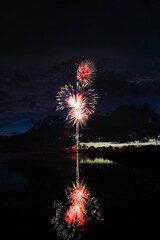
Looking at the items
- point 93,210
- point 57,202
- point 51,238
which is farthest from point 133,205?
point 51,238

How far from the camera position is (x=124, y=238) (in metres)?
15.6

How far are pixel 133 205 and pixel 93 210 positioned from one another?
3.82 metres

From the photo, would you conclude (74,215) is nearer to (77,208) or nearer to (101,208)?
(77,208)

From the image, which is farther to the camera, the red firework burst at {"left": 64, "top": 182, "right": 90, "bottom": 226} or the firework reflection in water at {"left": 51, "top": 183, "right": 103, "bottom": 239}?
the red firework burst at {"left": 64, "top": 182, "right": 90, "bottom": 226}

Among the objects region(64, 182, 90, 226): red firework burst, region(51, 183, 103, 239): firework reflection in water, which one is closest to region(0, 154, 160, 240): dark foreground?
region(51, 183, 103, 239): firework reflection in water

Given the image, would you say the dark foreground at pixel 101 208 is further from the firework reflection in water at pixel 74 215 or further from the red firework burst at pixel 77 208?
the red firework burst at pixel 77 208

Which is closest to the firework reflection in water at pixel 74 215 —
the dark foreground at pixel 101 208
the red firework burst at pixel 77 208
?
the red firework burst at pixel 77 208

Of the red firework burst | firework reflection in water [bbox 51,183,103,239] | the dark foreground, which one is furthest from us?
the red firework burst

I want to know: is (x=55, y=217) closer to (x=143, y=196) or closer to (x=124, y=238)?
(x=124, y=238)

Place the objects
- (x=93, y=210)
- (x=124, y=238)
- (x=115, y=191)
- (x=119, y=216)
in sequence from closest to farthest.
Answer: (x=124, y=238) < (x=119, y=216) < (x=93, y=210) < (x=115, y=191)

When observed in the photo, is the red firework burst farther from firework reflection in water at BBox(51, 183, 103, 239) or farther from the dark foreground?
the dark foreground

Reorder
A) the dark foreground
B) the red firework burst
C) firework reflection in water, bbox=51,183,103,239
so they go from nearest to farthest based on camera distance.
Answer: the dark foreground, firework reflection in water, bbox=51,183,103,239, the red firework burst

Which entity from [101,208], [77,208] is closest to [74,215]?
[77,208]

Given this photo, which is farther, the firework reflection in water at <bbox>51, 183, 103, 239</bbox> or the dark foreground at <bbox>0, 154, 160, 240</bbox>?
the firework reflection in water at <bbox>51, 183, 103, 239</bbox>
